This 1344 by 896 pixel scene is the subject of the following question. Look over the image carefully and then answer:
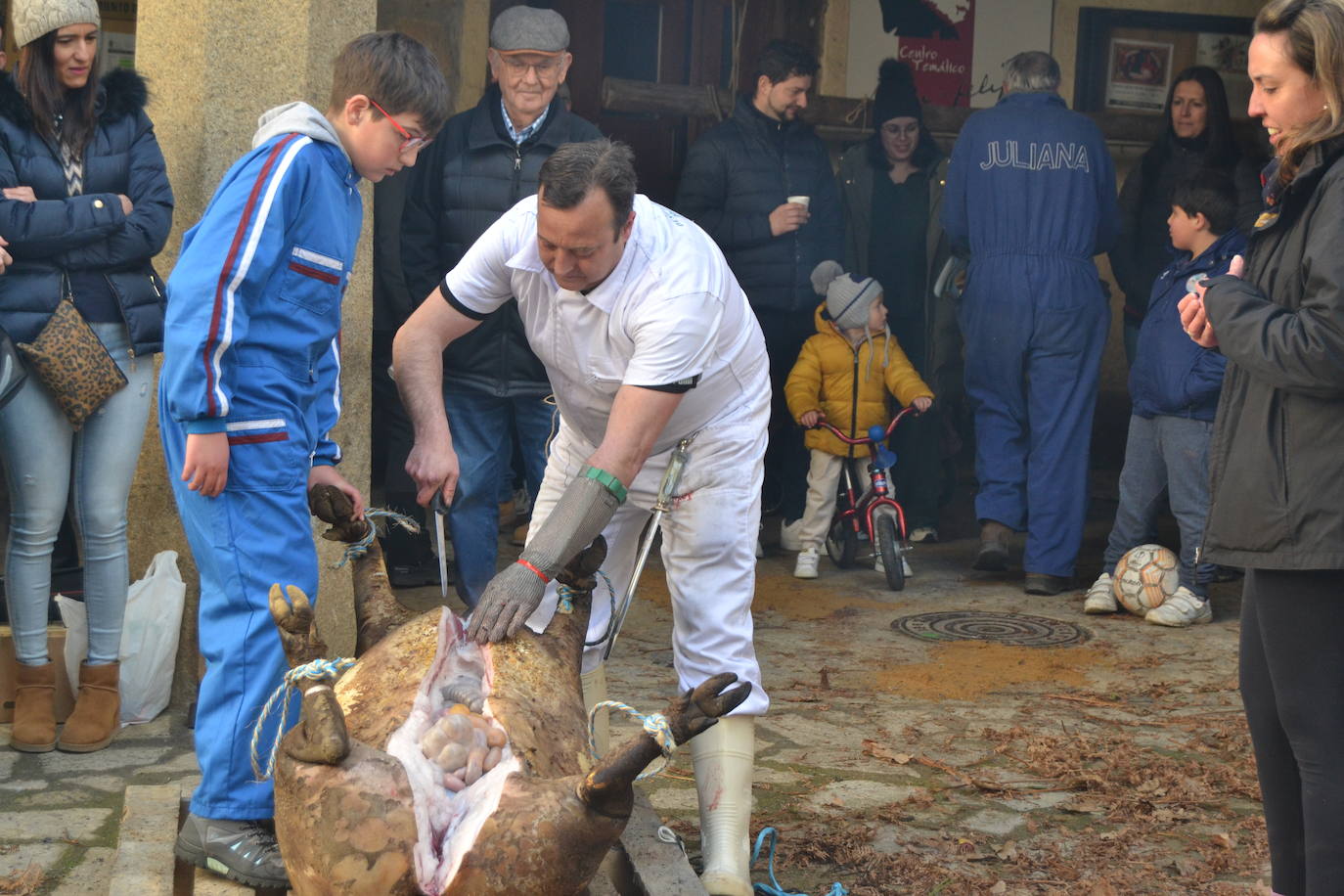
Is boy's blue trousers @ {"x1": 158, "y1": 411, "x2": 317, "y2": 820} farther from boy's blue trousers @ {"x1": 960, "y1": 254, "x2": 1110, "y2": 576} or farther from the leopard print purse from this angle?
boy's blue trousers @ {"x1": 960, "y1": 254, "x2": 1110, "y2": 576}

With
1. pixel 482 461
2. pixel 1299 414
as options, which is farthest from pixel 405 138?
pixel 1299 414

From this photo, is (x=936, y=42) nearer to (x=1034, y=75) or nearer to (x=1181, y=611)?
(x=1034, y=75)

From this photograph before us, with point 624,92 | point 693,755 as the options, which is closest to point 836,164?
point 624,92

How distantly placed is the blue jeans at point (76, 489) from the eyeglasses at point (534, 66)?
70.3 inches

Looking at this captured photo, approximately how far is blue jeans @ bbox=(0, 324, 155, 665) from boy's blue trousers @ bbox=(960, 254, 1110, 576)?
4190mm

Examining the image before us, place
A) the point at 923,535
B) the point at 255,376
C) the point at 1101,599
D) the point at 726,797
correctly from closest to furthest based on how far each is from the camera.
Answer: the point at 255,376
the point at 726,797
the point at 1101,599
the point at 923,535

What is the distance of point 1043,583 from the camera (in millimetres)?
7348

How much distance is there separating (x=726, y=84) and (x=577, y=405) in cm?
622

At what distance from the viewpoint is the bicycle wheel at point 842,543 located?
7.87m

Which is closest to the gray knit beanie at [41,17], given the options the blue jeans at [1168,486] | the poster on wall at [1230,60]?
the blue jeans at [1168,486]

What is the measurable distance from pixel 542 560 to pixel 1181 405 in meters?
4.37

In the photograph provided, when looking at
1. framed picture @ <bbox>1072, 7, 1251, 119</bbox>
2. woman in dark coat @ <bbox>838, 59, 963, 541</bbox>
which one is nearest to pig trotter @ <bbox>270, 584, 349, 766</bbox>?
woman in dark coat @ <bbox>838, 59, 963, 541</bbox>

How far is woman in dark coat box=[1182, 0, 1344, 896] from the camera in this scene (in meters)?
2.85

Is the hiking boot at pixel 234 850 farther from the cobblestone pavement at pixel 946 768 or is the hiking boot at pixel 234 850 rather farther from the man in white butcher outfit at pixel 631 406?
the man in white butcher outfit at pixel 631 406
